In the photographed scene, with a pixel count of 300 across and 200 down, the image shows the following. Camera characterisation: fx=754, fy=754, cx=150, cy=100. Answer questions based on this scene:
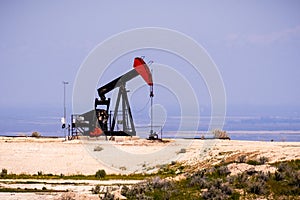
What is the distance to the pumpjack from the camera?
53.0 m

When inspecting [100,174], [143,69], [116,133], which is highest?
[143,69]

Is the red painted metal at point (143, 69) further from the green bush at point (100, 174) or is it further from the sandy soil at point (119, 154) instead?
the green bush at point (100, 174)

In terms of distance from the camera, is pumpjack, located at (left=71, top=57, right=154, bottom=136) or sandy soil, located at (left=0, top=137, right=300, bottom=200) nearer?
sandy soil, located at (left=0, top=137, right=300, bottom=200)

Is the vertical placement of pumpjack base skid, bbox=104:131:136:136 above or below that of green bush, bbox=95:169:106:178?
above

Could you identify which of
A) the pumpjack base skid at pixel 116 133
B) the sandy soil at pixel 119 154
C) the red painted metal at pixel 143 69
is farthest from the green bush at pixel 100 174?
the pumpjack base skid at pixel 116 133

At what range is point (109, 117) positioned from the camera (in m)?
54.2

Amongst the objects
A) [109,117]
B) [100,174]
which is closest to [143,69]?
[109,117]

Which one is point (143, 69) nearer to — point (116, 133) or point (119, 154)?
point (116, 133)

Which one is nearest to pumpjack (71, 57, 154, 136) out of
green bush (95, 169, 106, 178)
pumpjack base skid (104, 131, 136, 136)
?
pumpjack base skid (104, 131, 136, 136)

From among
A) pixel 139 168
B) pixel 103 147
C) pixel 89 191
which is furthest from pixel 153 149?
pixel 89 191

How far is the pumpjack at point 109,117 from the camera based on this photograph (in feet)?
174

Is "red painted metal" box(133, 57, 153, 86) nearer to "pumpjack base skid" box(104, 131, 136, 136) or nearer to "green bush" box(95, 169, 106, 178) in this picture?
"pumpjack base skid" box(104, 131, 136, 136)

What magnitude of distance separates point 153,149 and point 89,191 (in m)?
17.5

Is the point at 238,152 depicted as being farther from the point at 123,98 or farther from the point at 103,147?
the point at 123,98
